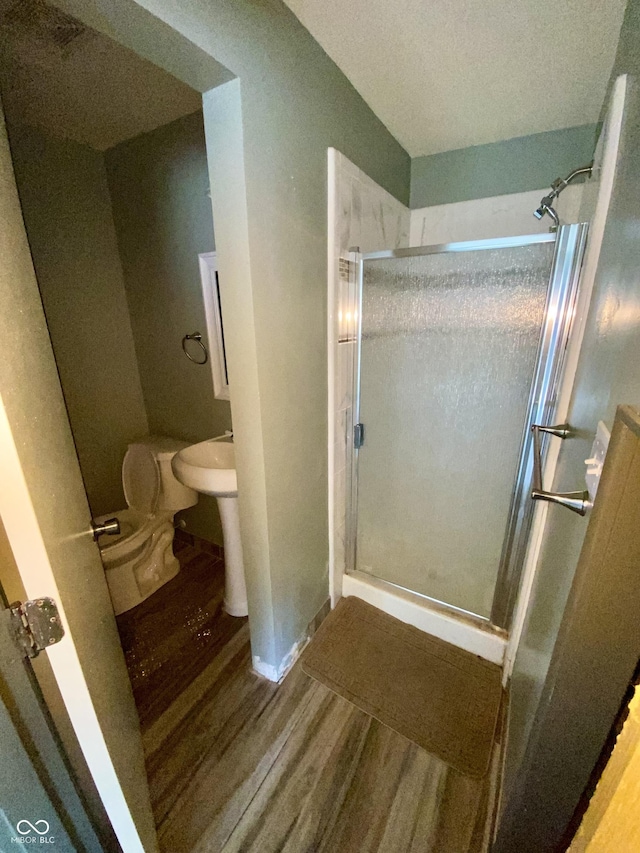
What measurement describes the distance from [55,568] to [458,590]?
1.63 m

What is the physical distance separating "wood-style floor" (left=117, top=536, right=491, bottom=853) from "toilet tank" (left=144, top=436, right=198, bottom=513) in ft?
2.54

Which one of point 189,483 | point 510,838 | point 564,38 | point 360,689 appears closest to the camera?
point 510,838

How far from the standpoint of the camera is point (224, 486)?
1460 mm

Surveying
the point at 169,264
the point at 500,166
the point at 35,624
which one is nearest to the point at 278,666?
the point at 35,624

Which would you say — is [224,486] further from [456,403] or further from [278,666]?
[456,403]

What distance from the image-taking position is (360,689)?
1405mm

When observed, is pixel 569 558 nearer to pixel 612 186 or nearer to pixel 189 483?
pixel 612 186

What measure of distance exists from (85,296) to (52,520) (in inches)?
69.0

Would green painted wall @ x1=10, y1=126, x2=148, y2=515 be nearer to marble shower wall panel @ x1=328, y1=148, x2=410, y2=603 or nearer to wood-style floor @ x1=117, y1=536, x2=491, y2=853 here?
wood-style floor @ x1=117, y1=536, x2=491, y2=853

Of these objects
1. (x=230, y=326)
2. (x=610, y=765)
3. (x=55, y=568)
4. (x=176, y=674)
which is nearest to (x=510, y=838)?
(x=610, y=765)

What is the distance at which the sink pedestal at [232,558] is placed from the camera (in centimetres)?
163

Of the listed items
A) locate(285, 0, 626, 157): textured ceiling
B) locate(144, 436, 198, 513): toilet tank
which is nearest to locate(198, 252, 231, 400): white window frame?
locate(144, 436, 198, 513): toilet tank

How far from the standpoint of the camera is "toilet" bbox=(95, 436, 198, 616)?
67.0 inches

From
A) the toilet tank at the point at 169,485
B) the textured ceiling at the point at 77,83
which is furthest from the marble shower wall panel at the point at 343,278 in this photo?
the toilet tank at the point at 169,485
